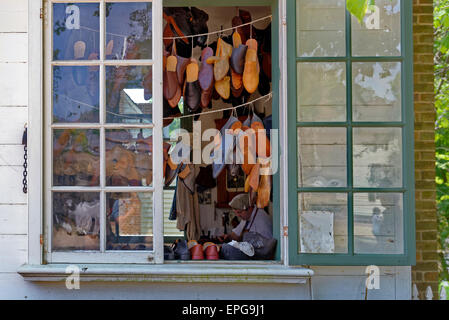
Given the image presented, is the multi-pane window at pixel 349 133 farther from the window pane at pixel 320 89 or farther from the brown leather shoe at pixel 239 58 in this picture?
the brown leather shoe at pixel 239 58

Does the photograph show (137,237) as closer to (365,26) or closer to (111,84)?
(111,84)

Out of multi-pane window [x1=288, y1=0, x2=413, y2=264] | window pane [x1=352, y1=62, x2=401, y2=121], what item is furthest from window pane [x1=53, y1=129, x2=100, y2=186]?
window pane [x1=352, y1=62, x2=401, y2=121]

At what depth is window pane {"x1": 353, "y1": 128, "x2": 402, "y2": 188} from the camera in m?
2.54

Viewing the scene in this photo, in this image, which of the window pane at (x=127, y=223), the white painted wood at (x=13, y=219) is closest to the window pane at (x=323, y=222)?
the window pane at (x=127, y=223)

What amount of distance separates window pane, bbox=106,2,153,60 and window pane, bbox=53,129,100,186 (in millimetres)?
557

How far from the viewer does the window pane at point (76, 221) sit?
8.70 ft

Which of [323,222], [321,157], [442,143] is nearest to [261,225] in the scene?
[323,222]

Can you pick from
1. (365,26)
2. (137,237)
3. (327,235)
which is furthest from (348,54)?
(137,237)

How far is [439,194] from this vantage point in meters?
4.49

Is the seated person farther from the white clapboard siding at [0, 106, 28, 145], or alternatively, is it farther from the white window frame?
the white clapboard siding at [0, 106, 28, 145]

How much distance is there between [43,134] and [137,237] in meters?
0.89

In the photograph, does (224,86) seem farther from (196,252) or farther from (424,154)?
(424,154)

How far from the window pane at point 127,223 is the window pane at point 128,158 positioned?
0.10m

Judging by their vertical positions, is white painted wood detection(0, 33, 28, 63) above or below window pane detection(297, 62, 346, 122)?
above
